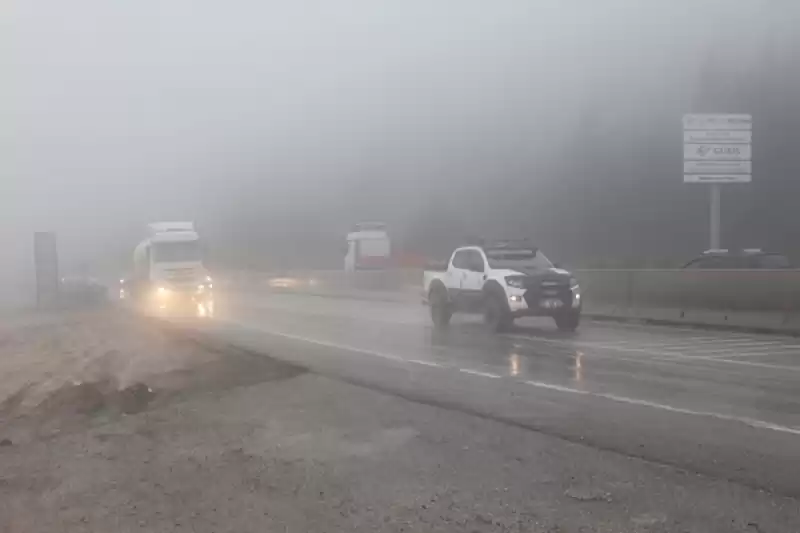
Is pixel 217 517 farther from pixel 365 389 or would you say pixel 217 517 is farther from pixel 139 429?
pixel 365 389

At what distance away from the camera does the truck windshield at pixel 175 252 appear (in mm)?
31891

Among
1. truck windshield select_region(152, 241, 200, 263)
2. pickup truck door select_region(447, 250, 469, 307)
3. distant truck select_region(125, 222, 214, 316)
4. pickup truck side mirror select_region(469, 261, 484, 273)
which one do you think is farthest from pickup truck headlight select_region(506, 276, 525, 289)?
truck windshield select_region(152, 241, 200, 263)

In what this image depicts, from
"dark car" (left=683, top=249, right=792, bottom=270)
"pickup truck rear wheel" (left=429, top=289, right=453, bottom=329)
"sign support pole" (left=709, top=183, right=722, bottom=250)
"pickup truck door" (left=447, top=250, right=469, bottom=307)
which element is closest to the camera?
"pickup truck door" (left=447, top=250, right=469, bottom=307)

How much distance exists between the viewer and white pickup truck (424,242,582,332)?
757 inches

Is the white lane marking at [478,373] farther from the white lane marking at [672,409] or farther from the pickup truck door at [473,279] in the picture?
the pickup truck door at [473,279]

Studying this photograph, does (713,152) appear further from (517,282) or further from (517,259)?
(517,282)

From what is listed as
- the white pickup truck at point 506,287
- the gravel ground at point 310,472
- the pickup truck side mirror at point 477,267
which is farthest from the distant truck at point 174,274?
the gravel ground at point 310,472

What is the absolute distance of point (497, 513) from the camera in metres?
5.83

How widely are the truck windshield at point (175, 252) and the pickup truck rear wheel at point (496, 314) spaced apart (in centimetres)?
1562

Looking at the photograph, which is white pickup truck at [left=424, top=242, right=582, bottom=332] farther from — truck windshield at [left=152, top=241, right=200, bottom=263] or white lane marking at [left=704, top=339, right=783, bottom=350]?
Result: truck windshield at [left=152, top=241, right=200, bottom=263]

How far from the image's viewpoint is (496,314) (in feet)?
64.0

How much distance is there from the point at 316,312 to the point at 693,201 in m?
43.1

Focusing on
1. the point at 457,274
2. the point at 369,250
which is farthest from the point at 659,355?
the point at 369,250

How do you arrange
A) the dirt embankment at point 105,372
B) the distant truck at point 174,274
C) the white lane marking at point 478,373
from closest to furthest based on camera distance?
the dirt embankment at point 105,372 < the white lane marking at point 478,373 < the distant truck at point 174,274
